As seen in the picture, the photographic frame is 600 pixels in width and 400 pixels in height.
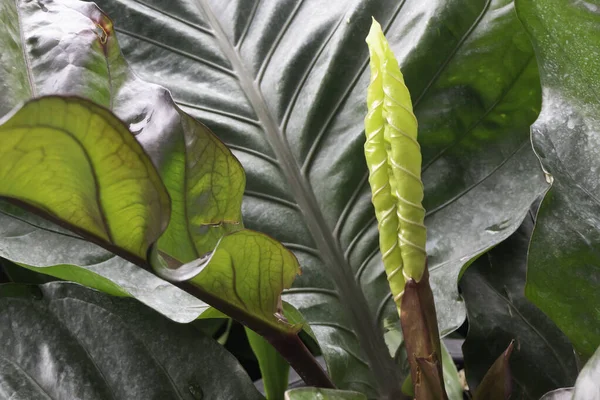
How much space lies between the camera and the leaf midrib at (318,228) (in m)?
0.70

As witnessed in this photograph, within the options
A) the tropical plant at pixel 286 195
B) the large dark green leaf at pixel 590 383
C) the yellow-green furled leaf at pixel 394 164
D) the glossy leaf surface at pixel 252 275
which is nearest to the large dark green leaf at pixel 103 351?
the tropical plant at pixel 286 195

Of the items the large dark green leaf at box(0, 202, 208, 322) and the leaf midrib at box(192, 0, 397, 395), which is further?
the leaf midrib at box(192, 0, 397, 395)

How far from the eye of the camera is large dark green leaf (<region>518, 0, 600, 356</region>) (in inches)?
19.6

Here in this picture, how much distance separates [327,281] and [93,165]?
1.20 feet

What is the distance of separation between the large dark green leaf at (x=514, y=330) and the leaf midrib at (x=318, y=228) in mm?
93

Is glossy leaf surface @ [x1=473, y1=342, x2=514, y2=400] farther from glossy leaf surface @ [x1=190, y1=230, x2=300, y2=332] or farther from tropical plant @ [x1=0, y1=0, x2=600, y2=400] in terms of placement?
glossy leaf surface @ [x1=190, y1=230, x2=300, y2=332]

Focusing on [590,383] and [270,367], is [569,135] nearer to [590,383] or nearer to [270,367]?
[590,383]

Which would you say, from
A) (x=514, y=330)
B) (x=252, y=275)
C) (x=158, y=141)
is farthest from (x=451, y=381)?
(x=158, y=141)

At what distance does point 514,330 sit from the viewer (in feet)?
2.29

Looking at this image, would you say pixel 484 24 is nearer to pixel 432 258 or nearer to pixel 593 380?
pixel 432 258

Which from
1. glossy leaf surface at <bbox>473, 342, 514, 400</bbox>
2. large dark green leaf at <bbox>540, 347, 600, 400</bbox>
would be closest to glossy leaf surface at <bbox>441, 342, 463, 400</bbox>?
glossy leaf surface at <bbox>473, 342, 514, 400</bbox>

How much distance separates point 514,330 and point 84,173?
483 mm

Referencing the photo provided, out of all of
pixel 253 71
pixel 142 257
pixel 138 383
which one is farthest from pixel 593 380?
pixel 253 71

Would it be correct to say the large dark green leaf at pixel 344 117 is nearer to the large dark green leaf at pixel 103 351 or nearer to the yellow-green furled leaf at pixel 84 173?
the large dark green leaf at pixel 103 351
